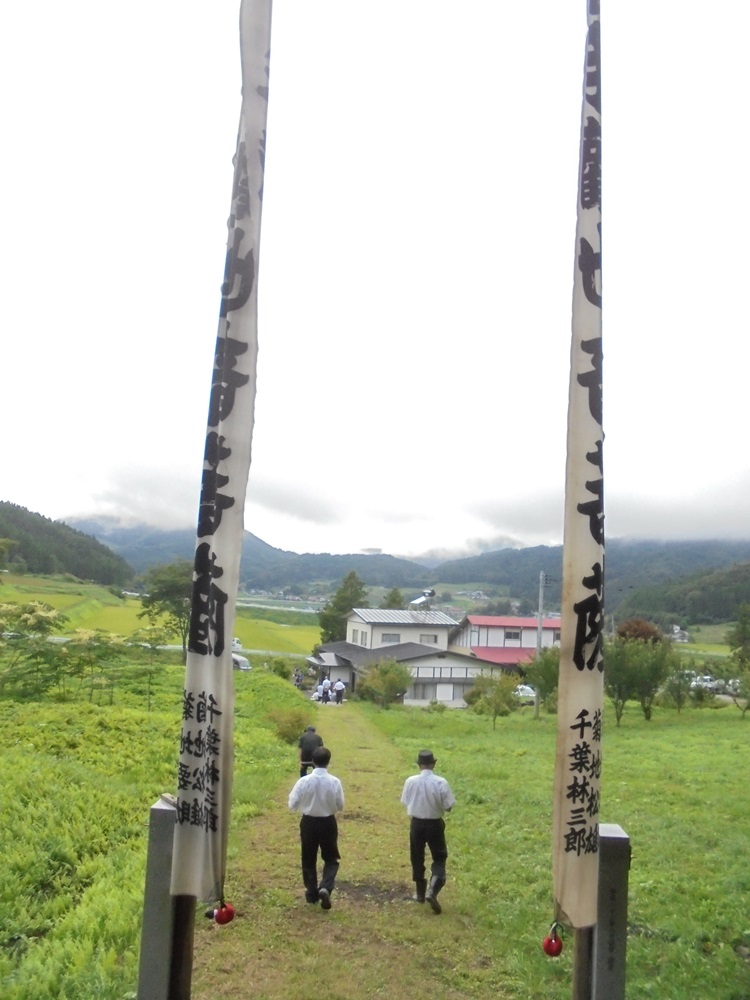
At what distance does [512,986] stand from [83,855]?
407 cm

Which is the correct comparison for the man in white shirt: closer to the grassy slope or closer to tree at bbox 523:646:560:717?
the grassy slope

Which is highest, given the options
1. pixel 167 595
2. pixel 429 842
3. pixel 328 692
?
pixel 167 595

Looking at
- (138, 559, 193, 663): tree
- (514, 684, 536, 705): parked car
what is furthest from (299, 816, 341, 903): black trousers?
(514, 684, 536, 705): parked car

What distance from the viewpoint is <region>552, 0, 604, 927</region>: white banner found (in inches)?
135

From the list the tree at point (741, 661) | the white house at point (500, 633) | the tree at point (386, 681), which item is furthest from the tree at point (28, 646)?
the white house at point (500, 633)

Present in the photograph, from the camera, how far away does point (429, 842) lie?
19.5 feet

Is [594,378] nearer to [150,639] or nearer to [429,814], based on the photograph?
[429,814]

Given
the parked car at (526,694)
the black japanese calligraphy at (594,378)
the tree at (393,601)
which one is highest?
the black japanese calligraphy at (594,378)

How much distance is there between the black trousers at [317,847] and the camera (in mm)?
5852

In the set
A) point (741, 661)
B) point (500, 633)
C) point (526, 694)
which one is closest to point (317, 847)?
point (741, 661)

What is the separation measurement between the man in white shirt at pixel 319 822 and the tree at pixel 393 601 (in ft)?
105

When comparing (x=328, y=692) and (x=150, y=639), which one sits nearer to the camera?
(x=150, y=639)

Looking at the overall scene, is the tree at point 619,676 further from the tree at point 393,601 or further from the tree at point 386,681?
the tree at point 393,601

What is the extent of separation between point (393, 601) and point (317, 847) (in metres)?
33.2
